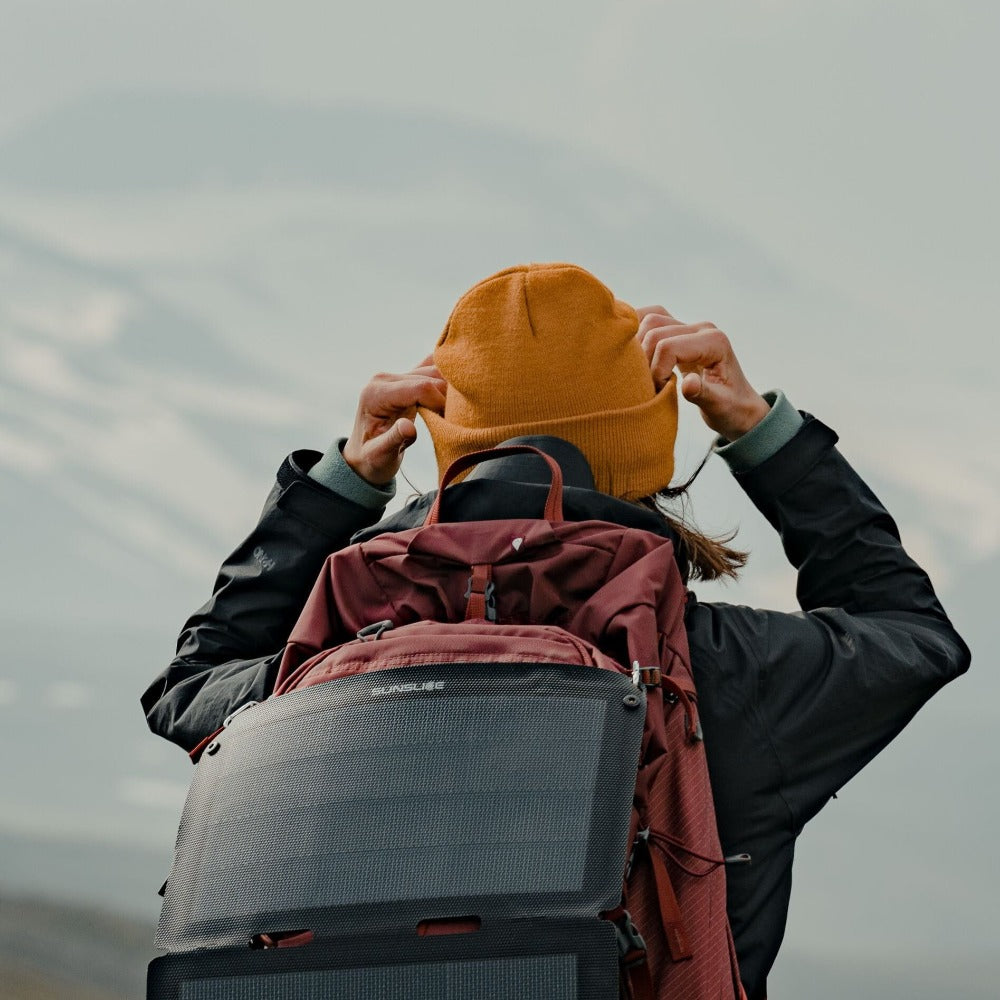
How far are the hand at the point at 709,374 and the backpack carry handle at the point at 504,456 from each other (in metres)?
0.34

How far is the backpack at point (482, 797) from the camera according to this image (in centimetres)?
198

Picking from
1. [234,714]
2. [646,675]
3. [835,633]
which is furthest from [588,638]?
[234,714]

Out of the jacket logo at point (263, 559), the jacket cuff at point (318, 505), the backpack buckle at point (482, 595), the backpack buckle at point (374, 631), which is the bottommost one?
the backpack buckle at point (374, 631)

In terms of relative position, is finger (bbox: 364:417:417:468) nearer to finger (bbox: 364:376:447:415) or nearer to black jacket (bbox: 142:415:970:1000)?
finger (bbox: 364:376:447:415)

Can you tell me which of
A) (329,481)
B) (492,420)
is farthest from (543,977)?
(329,481)

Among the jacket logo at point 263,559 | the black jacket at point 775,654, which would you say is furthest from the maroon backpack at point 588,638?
the jacket logo at point 263,559

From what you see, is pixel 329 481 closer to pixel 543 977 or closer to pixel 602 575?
pixel 602 575

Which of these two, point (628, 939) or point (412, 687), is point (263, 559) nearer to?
point (412, 687)

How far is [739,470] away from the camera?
2699mm

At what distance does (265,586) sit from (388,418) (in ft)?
1.24

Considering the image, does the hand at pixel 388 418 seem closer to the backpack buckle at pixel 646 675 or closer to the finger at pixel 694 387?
the finger at pixel 694 387

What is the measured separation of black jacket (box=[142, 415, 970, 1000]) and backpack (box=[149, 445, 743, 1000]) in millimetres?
110

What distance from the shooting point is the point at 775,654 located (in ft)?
7.77

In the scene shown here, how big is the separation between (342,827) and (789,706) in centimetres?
69
